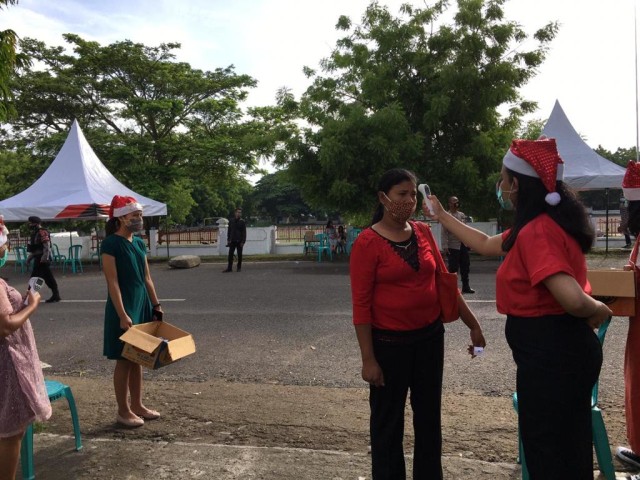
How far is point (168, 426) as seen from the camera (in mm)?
4312

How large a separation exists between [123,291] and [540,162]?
3133 millimetres

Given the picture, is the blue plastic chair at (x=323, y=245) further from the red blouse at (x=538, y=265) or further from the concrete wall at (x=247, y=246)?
the red blouse at (x=538, y=265)

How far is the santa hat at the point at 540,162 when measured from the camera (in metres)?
2.26

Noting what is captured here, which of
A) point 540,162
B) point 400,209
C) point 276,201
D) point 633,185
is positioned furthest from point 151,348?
point 276,201

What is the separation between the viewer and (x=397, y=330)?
2.82 m

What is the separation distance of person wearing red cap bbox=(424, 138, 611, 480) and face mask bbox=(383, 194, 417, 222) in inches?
26.4

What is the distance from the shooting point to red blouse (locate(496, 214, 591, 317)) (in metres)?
2.16

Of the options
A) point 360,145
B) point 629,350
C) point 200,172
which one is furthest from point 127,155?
point 629,350

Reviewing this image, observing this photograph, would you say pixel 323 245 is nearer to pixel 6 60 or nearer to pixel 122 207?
pixel 6 60

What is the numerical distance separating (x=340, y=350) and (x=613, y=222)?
850 inches

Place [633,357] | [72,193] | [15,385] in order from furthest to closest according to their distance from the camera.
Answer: [72,193] → [633,357] → [15,385]

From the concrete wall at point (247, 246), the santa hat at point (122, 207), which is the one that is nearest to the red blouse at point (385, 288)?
the santa hat at point (122, 207)

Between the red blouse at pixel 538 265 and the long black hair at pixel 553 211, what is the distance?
0.09 ft

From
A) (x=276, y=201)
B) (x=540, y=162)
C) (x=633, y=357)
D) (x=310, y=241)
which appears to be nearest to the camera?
(x=540, y=162)
